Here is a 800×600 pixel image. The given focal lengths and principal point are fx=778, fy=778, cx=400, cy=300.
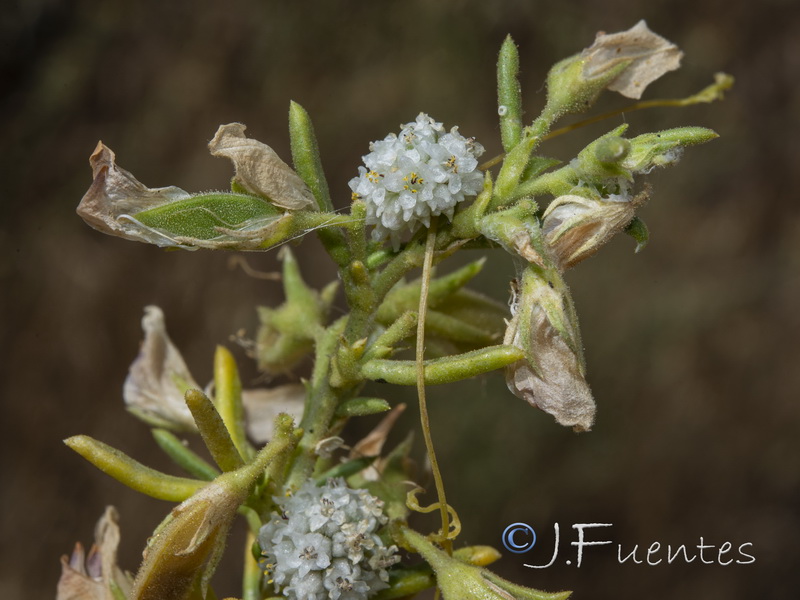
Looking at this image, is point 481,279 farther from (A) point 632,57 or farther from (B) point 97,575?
(B) point 97,575

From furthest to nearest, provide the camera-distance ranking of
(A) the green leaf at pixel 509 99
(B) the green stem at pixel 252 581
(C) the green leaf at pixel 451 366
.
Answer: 1. (B) the green stem at pixel 252 581
2. (A) the green leaf at pixel 509 99
3. (C) the green leaf at pixel 451 366

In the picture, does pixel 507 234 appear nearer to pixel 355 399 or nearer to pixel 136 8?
pixel 355 399

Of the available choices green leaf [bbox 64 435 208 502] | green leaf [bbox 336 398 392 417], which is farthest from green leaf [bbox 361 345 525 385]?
green leaf [bbox 64 435 208 502]

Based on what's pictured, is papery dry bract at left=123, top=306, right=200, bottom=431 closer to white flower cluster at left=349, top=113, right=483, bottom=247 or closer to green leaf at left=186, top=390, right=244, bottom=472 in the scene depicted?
green leaf at left=186, top=390, right=244, bottom=472

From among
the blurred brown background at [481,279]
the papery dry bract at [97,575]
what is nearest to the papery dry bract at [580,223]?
the papery dry bract at [97,575]

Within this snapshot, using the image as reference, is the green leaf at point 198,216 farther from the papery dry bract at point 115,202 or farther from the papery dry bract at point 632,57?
the papery dry bract at point 632,57

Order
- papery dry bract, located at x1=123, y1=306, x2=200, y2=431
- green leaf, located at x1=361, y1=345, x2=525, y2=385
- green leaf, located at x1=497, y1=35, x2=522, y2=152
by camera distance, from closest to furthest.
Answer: green leaf, located at x1=361, y1=345, x2=525, y2=385
green leaf, located at x1=497, y1=35, x2=522, y2=152
papery dry bract, located at x1=123, y1=306, x2=200, y2=431
